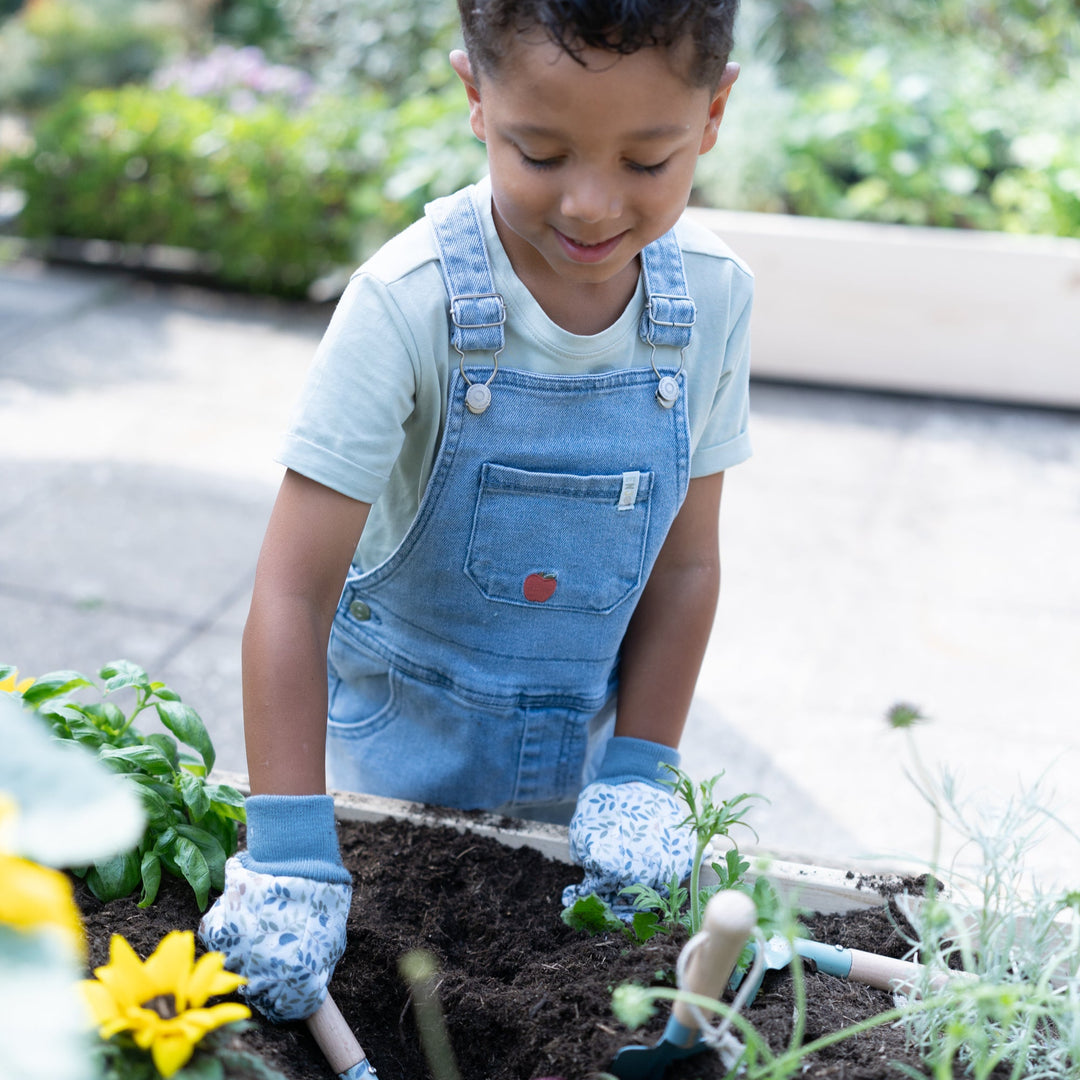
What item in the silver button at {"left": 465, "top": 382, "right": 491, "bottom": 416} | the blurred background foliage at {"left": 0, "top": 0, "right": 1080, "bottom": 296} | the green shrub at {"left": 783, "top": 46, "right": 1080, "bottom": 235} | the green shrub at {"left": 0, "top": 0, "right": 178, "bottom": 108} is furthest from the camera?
the green shrub at {"left": 0, "top": 0, "right": 178, "bottom": 108}

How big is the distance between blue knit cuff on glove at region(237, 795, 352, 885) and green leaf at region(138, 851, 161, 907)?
0.41 ft

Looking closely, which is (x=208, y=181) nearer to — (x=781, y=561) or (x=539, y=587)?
(x=781, y=561)

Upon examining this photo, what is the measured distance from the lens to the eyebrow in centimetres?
108

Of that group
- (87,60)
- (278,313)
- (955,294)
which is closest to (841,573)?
(955,294)

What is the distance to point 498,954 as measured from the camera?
132cm

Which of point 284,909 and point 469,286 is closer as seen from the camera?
point 284,909

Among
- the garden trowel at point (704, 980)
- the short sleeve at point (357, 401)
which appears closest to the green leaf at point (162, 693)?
the short sleeve at point (357, 401)

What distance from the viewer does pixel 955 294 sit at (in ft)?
15.2

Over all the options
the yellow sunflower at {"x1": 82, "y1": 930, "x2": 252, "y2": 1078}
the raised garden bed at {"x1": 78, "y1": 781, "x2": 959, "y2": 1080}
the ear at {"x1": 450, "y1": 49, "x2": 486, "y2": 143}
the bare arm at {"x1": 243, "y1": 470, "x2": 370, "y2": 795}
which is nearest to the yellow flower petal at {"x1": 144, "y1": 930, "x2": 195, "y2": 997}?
the yellow sunflower at {"x1": 82, "y1": 930, "x2": 252, "y2": 1078}

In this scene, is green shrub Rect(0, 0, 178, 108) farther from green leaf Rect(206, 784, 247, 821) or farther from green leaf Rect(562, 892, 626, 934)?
green leaf Rect(562, 892, 626, 934)

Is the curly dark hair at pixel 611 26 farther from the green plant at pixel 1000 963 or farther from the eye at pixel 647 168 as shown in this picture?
the green plant at pixel 1000 963

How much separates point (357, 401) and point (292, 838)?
17.0 inches

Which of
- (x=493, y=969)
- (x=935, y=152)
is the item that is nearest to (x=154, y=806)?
(x=493, y=969)

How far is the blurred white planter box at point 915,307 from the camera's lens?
15.0ft
